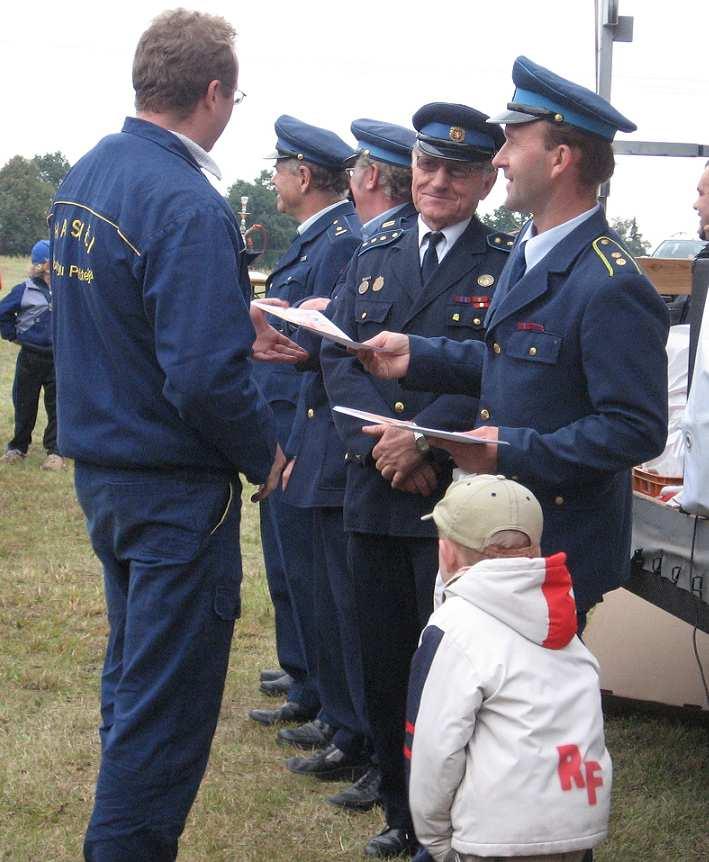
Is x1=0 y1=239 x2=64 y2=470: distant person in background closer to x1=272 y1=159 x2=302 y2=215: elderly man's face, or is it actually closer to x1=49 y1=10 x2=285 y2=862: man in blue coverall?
x1=272 y1=159 x2=302 y2=215: elderly man's face

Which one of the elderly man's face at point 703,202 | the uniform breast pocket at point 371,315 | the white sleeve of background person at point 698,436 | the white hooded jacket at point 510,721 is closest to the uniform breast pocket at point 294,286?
the uniform breast pocket at point 371,315

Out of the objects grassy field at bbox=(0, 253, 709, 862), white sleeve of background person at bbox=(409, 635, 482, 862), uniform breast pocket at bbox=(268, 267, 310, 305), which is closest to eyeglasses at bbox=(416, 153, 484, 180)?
uniform breast pocket at bbox=(268, 267, 310, 305)

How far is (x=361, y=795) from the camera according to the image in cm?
438

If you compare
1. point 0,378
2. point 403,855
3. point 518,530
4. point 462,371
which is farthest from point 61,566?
point 0,378

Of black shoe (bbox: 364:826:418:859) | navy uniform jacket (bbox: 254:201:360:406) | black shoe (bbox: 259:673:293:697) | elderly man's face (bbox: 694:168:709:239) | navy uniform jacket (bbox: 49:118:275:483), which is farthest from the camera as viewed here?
elderly man's face (bbox: 694:168:709:239)

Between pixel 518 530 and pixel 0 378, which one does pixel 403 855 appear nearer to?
pixel 518 530

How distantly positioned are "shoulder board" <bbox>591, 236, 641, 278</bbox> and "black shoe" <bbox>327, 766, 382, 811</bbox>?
2.09 metres

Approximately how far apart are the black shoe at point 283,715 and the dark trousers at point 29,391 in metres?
7.75

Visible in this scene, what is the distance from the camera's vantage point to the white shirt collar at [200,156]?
3.02 m

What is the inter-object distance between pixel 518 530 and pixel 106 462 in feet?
3.14

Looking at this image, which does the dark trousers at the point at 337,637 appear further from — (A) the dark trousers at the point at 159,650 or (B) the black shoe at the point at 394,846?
(A) the dark trousers at the point at 159,650

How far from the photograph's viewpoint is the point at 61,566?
8.02m

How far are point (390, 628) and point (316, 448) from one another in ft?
2.62

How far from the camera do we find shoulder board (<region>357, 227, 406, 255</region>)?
3934 millimetres
